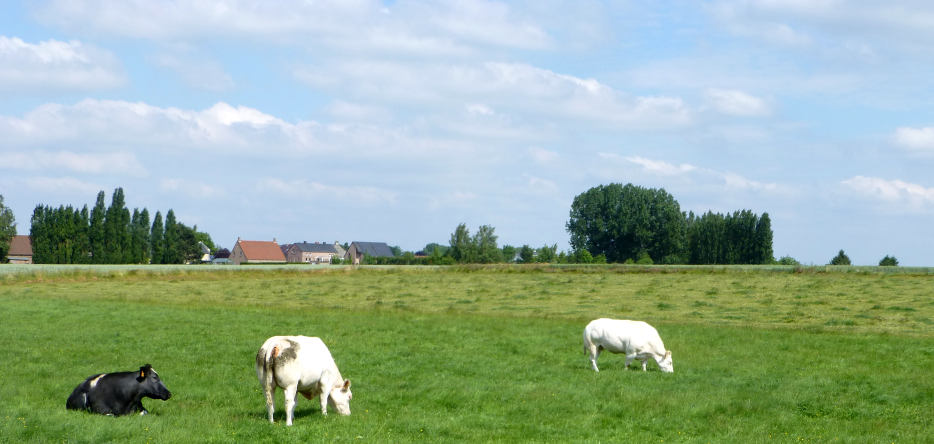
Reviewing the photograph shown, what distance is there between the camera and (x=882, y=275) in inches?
2788

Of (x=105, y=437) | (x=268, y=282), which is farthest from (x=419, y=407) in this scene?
(x=268, y=282)

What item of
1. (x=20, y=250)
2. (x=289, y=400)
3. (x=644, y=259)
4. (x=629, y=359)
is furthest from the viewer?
(x=20, y=250)

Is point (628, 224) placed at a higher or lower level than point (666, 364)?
higher

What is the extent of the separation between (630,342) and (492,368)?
384 cm

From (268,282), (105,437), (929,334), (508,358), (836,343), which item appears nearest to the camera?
(105,437)

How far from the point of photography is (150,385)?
14.1 meters

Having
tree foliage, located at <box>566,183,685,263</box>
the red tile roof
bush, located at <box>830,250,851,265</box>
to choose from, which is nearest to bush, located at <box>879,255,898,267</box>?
bush, located at <box>830,250,851,265</box>

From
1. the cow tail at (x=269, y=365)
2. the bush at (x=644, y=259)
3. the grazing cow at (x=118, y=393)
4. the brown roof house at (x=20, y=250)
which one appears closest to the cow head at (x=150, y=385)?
the grazing cow at (x=118, y=393)

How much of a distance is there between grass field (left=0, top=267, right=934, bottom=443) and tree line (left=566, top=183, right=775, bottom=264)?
284 ft

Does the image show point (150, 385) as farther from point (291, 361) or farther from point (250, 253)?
point (250, 253)

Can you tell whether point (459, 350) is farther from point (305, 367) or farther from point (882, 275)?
point (882, 275)

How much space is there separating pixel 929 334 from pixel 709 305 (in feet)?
47.1

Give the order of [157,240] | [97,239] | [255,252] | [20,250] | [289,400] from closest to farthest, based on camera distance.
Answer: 1. [289,400]
2. [97,239]
3. [157,240]
4. [20,250]
5. [255,252]

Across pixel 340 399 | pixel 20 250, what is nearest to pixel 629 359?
pixel 340 399
